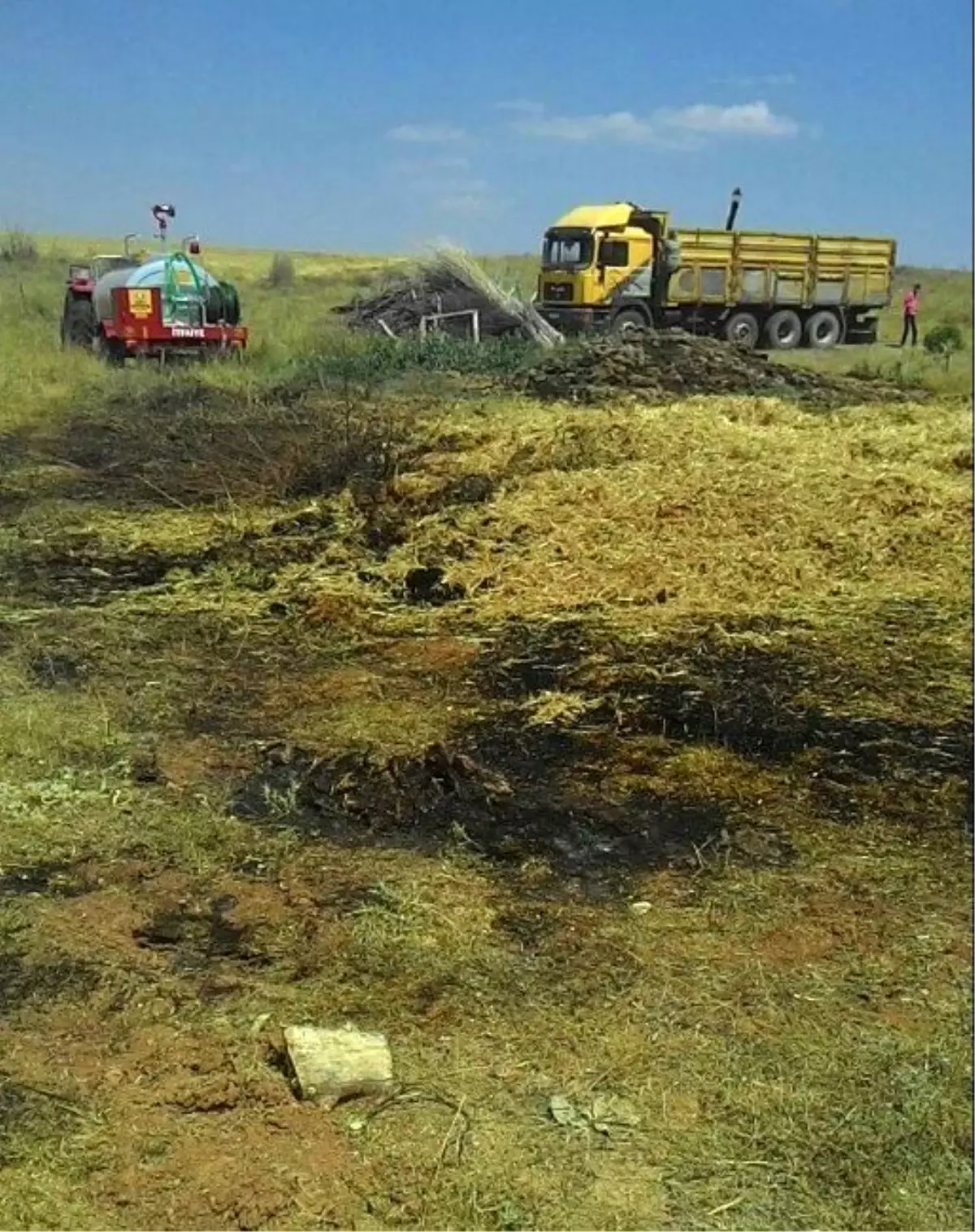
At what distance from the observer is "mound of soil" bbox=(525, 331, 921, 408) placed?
618 cm

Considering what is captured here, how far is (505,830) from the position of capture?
3.46 metres

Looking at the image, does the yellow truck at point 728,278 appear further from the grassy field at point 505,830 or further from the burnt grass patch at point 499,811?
the burnt grass patch at point 499,811

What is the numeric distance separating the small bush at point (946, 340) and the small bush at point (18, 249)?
7.63ft

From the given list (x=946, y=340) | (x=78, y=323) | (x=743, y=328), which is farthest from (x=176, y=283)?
(x=946, y=340)

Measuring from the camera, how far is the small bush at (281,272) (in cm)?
422

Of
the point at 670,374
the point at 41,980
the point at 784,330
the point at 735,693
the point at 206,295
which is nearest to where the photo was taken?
the point at 41,980

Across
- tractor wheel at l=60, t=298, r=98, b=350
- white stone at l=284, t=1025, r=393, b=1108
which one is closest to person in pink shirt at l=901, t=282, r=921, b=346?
white stone at l=284, t=1025, r=393, b=1108

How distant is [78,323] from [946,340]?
486 centimetres

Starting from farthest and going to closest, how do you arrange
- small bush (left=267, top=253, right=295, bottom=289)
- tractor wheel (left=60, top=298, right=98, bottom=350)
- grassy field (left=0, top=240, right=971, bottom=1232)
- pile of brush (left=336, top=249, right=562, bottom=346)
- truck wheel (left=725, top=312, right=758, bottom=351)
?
pile of brush (left=336, top=249, right=562, bottom=346) → tractor wheel (left=60, top=298, right=98, bottom=350) → truck wheel (left=725, top=312, right=758, bottom=351) → small bush (left=267, top=253, right=295, bottom=289) → grassy field (left=0, top=240, right=971, bottom=1232)

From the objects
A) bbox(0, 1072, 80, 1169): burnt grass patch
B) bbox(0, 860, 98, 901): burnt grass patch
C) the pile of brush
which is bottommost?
bbox(0, 1072, 80, 1169): burnt grass patch

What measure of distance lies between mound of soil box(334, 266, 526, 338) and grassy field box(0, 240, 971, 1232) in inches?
66.6

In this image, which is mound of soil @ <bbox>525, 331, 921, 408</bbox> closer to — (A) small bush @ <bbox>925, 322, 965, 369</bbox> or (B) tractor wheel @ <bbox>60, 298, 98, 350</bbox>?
(B) tractor wheel @ <bbox>60, 298, 98, 350</bbox>

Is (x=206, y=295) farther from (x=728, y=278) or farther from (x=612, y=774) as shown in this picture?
(x=612, y=774)

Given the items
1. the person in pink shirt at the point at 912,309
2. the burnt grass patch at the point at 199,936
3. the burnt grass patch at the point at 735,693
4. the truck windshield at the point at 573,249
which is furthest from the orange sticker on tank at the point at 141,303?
the person in pink shirt at the point at 912,309
